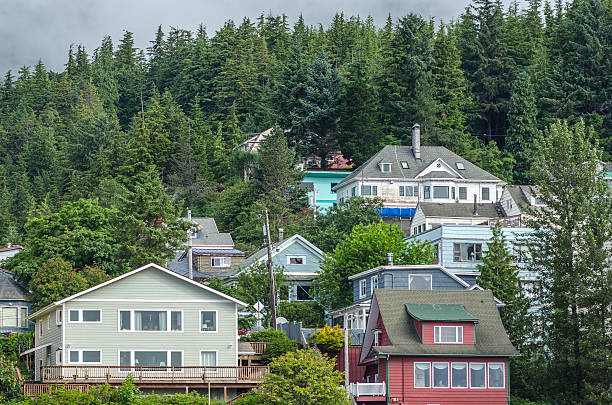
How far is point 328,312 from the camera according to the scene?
70.3 metres

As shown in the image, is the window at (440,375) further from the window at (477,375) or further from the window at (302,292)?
the window at (302,292)

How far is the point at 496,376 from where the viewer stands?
5284cm

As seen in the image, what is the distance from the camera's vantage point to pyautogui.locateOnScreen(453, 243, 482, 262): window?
70.6m

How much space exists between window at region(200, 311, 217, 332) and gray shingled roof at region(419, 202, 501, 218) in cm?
3331

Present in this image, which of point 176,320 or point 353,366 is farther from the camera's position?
point 353,366

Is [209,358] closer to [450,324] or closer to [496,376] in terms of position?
[450,324]

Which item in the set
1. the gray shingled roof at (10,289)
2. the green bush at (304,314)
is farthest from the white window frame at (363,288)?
the gray shingled roof at (10,289)

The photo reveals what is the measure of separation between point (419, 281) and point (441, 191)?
36.1 meters

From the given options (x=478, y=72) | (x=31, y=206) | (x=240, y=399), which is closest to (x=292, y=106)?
(x=478, y=72)

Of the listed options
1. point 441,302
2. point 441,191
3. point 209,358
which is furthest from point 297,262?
point 209,358

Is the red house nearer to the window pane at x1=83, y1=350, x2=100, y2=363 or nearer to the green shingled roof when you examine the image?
the green shingled roof

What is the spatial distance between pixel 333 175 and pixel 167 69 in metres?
76.2

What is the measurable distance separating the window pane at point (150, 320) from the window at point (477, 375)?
51.8 feet

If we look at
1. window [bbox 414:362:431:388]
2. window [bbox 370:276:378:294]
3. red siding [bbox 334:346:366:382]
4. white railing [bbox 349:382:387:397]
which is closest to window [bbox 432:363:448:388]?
window [bbox 414:362:431:388]
